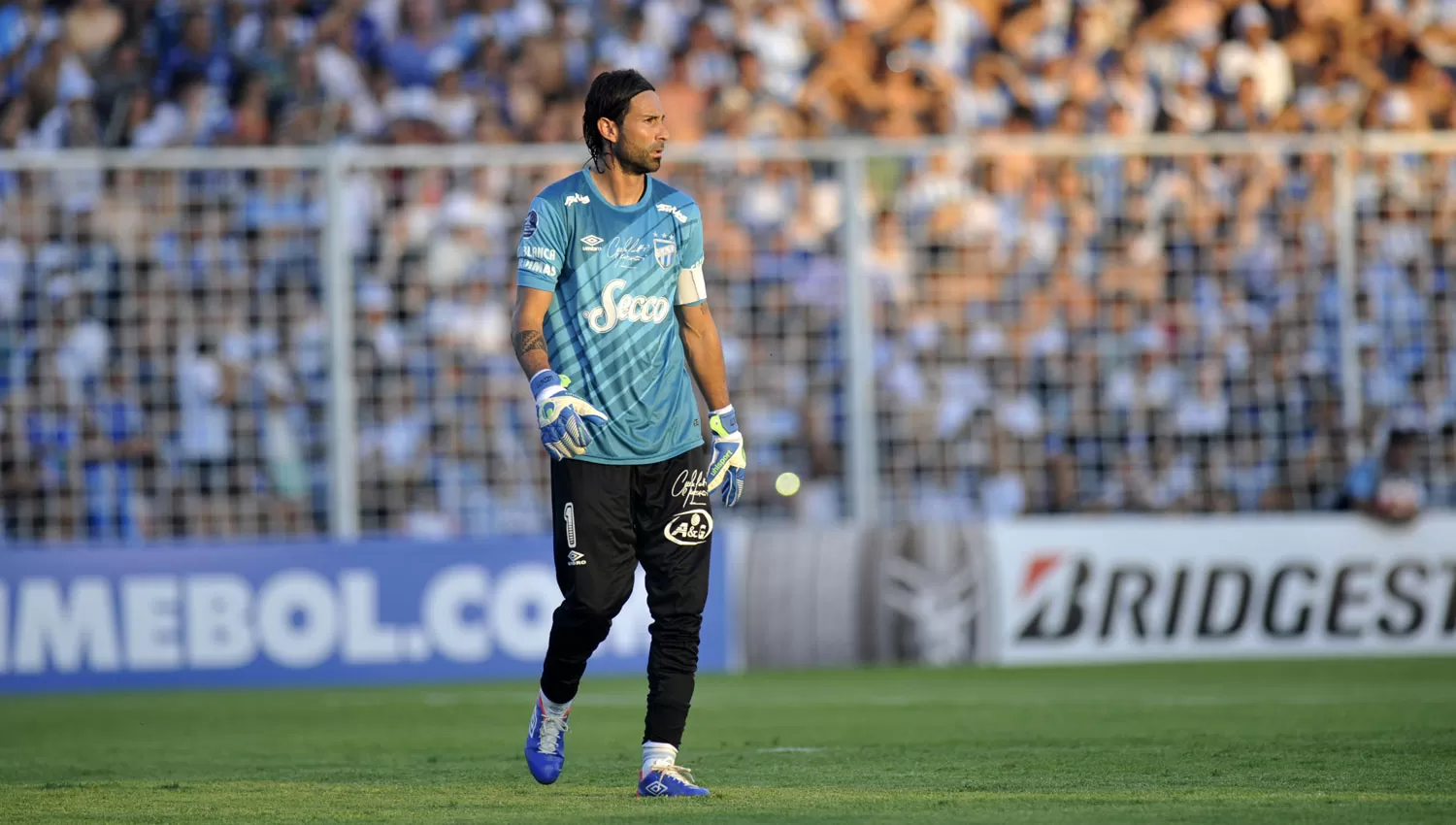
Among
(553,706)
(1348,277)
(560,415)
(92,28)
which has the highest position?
(92,28)

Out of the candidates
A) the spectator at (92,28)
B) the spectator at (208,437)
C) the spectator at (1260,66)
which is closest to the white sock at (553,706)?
the spectator at (208,437)

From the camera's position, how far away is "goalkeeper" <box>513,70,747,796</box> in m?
6.91

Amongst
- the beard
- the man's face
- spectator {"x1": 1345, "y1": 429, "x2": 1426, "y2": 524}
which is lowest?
spectator {"x1": 1345, "y1": 429, "x2": 1426, "y2": 524}

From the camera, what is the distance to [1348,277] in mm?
15484

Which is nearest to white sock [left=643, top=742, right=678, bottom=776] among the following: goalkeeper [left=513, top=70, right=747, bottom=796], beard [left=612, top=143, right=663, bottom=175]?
goalkeeper [left=513, top=70, right=747, bottom=796]

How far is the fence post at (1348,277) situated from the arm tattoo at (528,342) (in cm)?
992

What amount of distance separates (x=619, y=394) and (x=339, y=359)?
802 centimetres

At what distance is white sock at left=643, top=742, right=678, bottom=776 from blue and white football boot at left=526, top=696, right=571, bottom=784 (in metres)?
0.40

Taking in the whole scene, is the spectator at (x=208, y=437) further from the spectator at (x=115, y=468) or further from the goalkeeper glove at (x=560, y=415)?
the goalkeeper glove at (x=560, y=415)

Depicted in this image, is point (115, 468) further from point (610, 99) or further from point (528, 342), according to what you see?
point (610, 99)

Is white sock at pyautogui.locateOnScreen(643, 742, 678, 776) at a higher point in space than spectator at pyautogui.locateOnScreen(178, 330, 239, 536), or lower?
lower

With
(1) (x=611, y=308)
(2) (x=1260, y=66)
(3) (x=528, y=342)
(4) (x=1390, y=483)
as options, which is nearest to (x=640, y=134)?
(1) (x=611, y=308)

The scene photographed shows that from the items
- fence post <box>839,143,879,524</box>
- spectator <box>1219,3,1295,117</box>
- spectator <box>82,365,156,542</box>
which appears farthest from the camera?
spectator <box>1219,3,1295,117</box>

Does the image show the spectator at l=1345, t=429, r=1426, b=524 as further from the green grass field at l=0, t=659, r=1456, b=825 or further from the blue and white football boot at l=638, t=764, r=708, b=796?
the blue and white football boot at l=638, t=764, r=708, b=796
